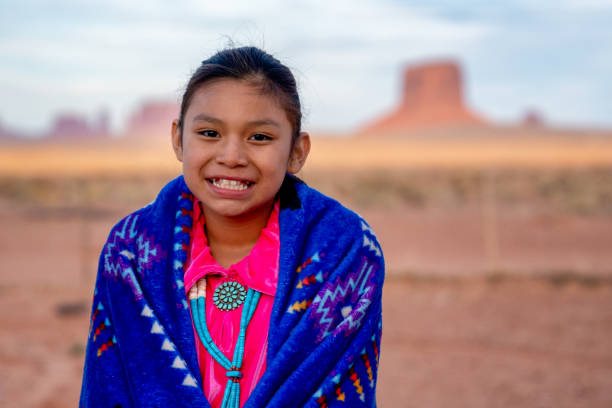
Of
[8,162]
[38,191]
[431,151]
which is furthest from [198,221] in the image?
[8,162]

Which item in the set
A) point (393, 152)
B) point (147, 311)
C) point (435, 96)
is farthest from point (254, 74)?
point (435, 96)

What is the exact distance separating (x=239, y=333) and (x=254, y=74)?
77 cm

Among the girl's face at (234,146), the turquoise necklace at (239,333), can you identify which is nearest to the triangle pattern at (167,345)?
the turquoise necklace at (239,333)

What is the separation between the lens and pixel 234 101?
5.96 ft

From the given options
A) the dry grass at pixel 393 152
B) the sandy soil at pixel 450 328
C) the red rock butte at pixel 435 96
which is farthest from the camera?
the red rock butte at pixel 435 96

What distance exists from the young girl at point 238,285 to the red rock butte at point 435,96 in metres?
96.0

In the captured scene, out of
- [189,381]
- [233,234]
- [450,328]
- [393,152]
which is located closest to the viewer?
[189,381]

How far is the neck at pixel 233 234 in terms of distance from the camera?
1.98 m

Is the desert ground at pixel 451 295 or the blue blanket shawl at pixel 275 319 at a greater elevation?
the blue blanket shawl at pixel 275 319

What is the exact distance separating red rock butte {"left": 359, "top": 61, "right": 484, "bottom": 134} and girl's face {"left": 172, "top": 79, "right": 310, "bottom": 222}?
96.1 metres

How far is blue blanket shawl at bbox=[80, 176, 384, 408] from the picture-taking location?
171 centimetres

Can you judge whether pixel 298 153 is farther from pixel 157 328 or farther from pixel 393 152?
pixel 393 152

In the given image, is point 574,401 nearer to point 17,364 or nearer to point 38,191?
point 17,364

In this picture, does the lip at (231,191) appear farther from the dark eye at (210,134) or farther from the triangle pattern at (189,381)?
the triangle pattern at (189,381)
